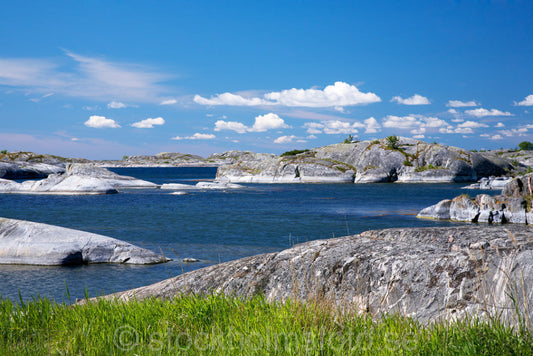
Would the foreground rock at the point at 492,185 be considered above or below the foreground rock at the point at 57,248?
above

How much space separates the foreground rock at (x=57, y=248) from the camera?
17750 millimetres

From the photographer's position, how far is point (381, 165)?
330 ft

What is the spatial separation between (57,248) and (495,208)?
1126 inches

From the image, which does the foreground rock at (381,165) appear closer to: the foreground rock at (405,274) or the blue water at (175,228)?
the blue water at (175,228)

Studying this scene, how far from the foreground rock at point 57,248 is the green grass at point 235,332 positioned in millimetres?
12551

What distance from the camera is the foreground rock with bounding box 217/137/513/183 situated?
9844cm

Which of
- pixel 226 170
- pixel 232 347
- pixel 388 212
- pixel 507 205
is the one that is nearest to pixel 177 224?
pixel 388 212

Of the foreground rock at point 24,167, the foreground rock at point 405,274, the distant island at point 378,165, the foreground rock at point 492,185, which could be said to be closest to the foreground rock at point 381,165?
the distant island at point 378,165

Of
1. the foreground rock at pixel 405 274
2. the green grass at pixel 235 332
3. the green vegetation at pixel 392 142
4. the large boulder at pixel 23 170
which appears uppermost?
the green vegetation at pixel 392 142

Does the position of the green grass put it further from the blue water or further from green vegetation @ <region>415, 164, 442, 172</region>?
green vegetation @ <region>415, 164, 442, 172</region>

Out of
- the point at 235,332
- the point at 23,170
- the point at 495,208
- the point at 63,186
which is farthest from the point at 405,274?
the point at 23,170

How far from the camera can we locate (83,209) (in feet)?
141

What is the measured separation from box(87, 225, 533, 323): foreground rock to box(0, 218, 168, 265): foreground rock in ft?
39.0

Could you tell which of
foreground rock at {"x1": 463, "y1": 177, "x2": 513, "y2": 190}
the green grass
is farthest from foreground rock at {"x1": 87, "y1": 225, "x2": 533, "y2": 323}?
foreground rock at {"x1": 463, "y1": 177, "x2": 513, "y2": 190}
